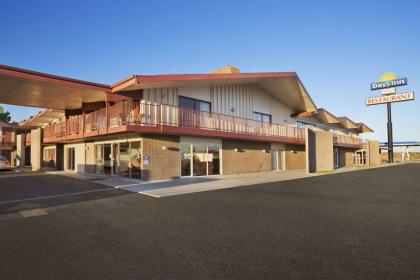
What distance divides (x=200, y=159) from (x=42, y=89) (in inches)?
399

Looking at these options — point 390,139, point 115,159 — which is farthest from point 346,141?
point 115,159

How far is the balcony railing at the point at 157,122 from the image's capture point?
13992 mm

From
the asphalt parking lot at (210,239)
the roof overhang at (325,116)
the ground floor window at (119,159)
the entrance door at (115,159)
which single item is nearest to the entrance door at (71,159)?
the ground floor window at (119,159)

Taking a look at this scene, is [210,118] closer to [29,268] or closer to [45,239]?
[45,239]

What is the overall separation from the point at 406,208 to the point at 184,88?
506 inches

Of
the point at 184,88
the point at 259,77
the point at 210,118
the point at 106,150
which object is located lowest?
the point at 106,150

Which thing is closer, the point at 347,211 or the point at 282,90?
the point at 347,211

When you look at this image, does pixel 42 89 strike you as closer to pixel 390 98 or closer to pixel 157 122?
pixel 157 122

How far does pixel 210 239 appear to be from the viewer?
4.97 metres

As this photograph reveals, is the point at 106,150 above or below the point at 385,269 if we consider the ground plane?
above

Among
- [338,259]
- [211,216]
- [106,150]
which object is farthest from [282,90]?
[338,259]

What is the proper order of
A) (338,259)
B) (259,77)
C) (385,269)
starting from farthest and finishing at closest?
(259,77) → (338,259) → (385,269)

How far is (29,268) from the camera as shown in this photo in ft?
12.3

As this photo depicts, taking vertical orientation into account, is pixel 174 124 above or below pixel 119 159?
above
